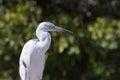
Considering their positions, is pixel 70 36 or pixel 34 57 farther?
pixel 70 36

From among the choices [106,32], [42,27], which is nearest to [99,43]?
[106,32]

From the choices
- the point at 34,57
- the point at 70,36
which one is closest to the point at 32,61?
the point at 34,57

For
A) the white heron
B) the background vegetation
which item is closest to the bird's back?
the white heron

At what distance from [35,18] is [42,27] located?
250 centimetres

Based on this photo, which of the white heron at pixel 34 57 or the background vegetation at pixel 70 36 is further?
the background vegetation at pixel 70 36

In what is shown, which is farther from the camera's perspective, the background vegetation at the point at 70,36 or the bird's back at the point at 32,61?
the background vegetation at the point at 70,36

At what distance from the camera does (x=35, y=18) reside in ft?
16.2

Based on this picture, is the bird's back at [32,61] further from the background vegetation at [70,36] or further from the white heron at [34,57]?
the background vegetation at [70,36]

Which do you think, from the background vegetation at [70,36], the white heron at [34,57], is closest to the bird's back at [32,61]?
the white heron at [34,57]

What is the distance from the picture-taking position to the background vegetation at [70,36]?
16.1 feet

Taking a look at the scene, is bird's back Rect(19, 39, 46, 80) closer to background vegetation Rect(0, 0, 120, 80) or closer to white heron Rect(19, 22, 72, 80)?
white heron Rect(19, 22, 72, 80)

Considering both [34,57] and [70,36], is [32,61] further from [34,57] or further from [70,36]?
[70,36]

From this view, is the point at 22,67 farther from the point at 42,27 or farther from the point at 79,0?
the point at 79,0

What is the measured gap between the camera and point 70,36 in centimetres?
488
